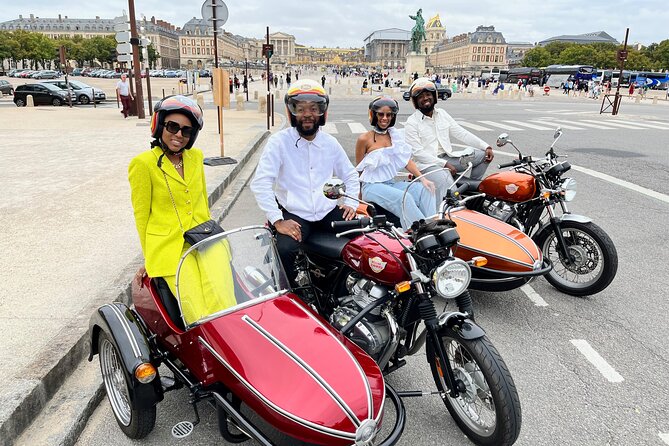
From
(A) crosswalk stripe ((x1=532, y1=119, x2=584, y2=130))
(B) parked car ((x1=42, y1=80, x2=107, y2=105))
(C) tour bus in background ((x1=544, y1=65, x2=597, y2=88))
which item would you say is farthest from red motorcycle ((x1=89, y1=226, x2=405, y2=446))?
(C) tour bus in background ((x1=544, y1=65, x2=597, y2=88))

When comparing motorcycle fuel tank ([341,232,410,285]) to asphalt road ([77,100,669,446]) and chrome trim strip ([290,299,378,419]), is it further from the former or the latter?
asphalt road ([77,100,669,446])

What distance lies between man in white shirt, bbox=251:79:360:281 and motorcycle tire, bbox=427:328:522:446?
1.23 metres

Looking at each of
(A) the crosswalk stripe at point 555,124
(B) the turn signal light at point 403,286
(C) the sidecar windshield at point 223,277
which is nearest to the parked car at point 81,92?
(A) the crosswalk stripe at point 555,124

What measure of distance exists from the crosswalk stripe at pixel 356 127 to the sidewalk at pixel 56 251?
17.7 feet

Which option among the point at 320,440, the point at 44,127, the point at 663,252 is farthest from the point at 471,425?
the point at 44,127

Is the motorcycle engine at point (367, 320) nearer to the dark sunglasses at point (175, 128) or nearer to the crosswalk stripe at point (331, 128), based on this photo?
the dark sunglasses at point (175, 128)

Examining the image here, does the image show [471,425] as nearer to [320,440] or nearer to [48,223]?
[320,440]

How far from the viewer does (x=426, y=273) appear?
2.62 metres

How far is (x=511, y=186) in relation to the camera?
4.68 metres

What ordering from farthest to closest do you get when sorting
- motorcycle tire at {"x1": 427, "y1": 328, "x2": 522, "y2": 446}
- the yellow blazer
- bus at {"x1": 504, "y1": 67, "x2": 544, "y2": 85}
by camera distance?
bus at {"x1": 504, "y1": 67, "x2": 544, "y2": 85}, the yellow blazer, motorcycle tire at {"x1": 427, "y1": 328, "x2": 522, "y2": 446}

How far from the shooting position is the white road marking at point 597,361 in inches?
132

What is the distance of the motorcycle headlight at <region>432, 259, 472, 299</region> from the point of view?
246cm

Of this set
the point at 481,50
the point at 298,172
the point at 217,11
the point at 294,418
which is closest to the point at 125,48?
the point at 217,11

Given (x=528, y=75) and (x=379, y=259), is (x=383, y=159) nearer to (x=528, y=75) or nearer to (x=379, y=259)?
(x=379, y=259)
